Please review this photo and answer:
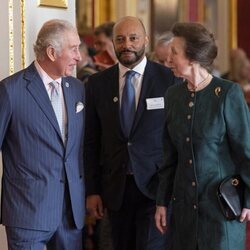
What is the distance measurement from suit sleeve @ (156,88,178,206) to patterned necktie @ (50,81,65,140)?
18.1 inches

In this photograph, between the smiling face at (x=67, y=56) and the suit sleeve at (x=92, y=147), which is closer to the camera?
the smiling face at (x=67, y=56)

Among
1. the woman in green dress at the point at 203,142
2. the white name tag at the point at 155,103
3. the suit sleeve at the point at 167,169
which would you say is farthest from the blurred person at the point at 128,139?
the woman in green dress at the point at 203,142

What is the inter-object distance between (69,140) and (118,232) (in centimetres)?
71

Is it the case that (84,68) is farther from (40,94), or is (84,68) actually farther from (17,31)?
(40,94)

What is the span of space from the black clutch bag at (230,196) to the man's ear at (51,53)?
2.99 ft

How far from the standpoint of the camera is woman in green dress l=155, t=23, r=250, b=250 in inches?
107

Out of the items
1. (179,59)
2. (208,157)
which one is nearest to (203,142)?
(208,157)

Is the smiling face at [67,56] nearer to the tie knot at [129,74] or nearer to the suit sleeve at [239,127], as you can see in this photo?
the tie knot at [129,74]

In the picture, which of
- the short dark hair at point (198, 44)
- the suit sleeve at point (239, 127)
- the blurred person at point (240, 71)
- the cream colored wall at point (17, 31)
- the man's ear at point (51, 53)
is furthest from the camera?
the blurred person at point (240, 71)

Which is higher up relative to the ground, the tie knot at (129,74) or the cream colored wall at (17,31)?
the cream colored wall at (17,31)

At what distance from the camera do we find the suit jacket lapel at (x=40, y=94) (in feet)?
9.48

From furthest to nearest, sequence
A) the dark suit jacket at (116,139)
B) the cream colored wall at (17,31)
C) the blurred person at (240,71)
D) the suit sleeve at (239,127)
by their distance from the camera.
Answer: the blurred person at (240,71) → the cream colored wall at (17,31) → the dark suit jacket at (116,139) → the suit sleeve at (239,127)

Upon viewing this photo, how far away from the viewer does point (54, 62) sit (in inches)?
116

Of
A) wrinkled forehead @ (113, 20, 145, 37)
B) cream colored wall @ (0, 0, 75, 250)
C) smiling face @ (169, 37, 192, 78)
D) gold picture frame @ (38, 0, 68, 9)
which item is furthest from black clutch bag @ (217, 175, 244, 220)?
gold picture frame @ (38, 0, 68, 9)
